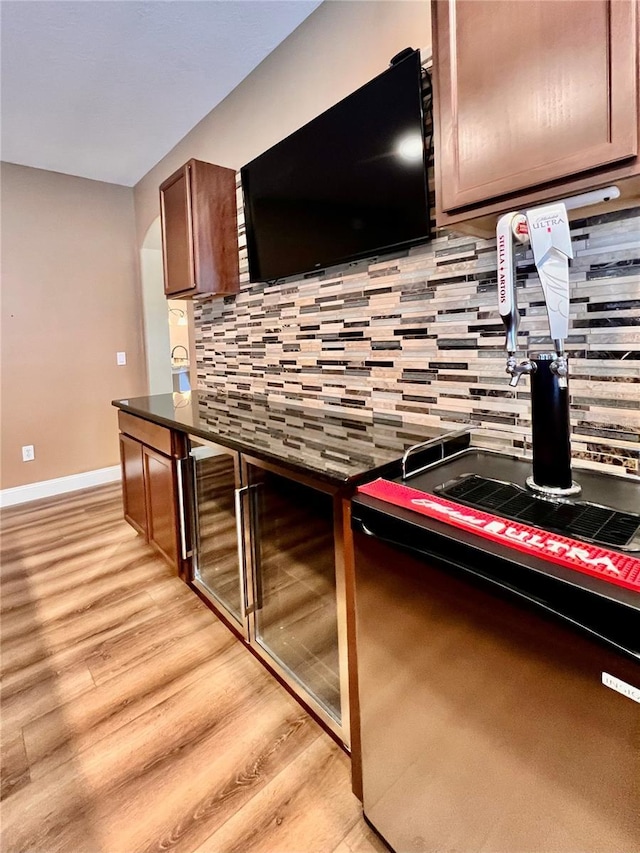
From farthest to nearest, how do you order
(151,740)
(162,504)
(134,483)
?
(134,483), (162,504), (151,740)

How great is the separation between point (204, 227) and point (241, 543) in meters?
1.78

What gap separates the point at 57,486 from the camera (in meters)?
3.94

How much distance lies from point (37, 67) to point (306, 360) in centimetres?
210

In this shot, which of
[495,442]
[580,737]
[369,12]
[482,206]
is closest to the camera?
[580,737]

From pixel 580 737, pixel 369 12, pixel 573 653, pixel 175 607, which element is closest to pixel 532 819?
pixel 580 737

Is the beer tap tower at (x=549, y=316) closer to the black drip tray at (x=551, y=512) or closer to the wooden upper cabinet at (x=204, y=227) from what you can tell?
the black drip tray at (x=551, y=512)

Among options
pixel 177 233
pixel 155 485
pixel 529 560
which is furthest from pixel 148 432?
pixel 529 560

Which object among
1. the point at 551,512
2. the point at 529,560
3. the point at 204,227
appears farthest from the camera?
the point at 204,227

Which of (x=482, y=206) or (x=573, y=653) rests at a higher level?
(x=482, y=206)

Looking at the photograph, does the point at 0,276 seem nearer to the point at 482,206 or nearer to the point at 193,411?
the point at 193,411

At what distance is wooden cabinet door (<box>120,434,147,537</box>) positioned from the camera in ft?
8.23

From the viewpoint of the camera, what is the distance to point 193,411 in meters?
2.29

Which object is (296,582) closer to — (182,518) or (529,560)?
(182,518)

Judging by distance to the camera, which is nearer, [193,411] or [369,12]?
[369,12]
